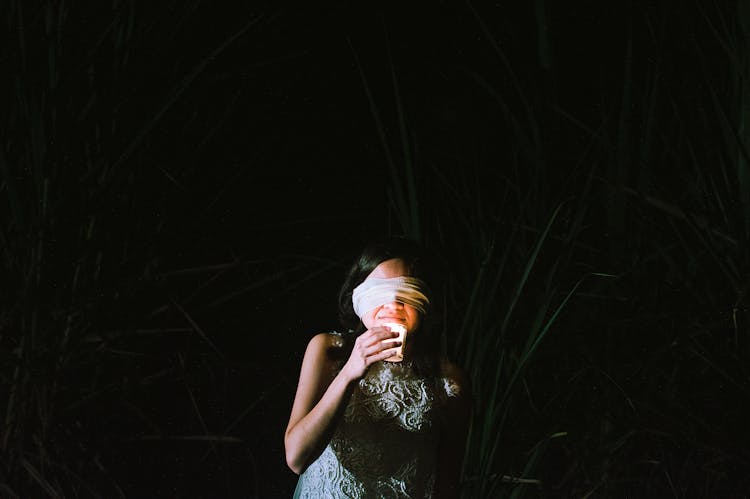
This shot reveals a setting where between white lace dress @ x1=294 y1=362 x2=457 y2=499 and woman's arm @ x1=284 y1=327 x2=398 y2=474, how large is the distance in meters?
0.08

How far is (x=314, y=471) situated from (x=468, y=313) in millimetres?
387

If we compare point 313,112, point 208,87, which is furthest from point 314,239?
point 208,87

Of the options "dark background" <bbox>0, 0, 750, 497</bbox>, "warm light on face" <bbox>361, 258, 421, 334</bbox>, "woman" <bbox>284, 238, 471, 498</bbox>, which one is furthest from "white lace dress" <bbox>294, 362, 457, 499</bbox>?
"warm light on face" <bbox>361, 258, 421, 334</bbox>

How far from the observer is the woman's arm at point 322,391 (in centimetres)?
118

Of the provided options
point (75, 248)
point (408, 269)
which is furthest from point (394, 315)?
point (75, 248)

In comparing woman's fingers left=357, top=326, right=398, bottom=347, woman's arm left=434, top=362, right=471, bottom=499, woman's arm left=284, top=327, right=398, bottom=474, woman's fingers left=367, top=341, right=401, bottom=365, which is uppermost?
woman's fingers left=357, top=326, right=398, bottom=347

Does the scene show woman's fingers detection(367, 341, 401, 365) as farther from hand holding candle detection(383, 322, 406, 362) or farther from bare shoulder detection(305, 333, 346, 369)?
bare shoulder detection(305, 333, 346, 369)

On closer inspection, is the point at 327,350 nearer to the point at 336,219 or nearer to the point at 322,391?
the point at 322,391

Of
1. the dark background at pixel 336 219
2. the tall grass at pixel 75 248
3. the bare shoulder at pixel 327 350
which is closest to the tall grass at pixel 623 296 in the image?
the dark background at pixel 336 219

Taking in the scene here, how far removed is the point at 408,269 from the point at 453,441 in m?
0.31

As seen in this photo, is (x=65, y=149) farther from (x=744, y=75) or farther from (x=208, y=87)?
(x=744, y=75)

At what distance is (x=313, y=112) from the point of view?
197 centimetres

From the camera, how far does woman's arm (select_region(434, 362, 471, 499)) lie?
1.43m

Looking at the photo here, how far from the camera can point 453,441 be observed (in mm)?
1443
